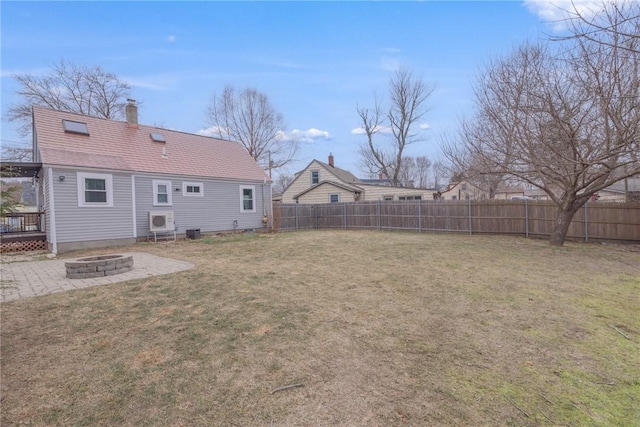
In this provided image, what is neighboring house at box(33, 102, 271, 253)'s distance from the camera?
9.91 m

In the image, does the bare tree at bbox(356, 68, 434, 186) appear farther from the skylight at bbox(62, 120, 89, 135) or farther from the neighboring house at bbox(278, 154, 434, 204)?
the skylight at bbox(62, 120, 89, 135)

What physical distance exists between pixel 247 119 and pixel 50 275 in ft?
74.5

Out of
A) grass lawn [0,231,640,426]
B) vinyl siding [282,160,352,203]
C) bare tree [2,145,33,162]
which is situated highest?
bare tree [2,145,33,162]

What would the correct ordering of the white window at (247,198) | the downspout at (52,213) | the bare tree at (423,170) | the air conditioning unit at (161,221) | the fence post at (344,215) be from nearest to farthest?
1. the downspout at (52,213)
2. the air conditioning unit at (161,221)
3. the white window at (247,198)
4. the fence post at (344,215)
5. the bare tree at (423,170)

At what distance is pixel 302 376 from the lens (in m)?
2.58

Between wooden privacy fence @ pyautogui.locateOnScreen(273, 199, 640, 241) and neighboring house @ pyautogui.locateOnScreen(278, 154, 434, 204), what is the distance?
362 centimetres

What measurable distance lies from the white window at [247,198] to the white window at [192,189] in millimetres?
2125

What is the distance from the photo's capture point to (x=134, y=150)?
12.4m

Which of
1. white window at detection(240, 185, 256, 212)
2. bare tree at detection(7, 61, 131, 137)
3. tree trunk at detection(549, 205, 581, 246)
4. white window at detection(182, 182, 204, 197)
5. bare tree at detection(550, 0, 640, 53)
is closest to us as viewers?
bare tree at detection(550, 0, 640, 53)

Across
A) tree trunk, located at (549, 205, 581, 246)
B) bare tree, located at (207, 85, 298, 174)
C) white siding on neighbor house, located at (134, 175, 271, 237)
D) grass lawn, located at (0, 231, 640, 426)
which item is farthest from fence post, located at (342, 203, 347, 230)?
grass lawn, located at (0, 231, 640, 426)

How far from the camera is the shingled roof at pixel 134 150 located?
10.4 m

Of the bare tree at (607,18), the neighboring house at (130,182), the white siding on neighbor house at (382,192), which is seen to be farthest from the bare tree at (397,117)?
the bare tree at (607,18)

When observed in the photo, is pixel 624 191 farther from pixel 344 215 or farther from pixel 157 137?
pixel 157 137

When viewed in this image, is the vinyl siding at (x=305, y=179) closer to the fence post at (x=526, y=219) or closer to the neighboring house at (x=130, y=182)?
the neighboring house at (x=130, y=182)
